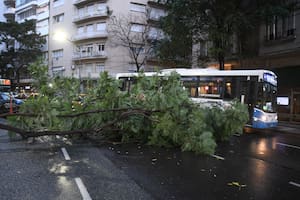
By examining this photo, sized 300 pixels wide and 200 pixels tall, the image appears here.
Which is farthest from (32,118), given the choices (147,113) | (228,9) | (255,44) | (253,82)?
(255,44)

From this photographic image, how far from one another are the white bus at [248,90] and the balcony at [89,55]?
31086 millimetres

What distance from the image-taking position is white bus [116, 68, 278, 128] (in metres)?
15.7

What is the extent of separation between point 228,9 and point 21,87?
5086cm

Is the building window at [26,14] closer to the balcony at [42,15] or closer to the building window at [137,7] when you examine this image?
the balcony at [42,15]

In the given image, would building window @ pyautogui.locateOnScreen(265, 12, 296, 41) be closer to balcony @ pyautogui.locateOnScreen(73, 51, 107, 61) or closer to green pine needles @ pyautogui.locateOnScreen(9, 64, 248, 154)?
green pine needles @ pyautogui.locateOnScreen(9, 64, 248, 154)

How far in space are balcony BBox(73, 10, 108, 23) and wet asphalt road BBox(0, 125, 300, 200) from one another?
37874 millimetres

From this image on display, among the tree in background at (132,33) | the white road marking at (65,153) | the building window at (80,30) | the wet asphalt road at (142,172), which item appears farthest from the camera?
the building window at (80,30)

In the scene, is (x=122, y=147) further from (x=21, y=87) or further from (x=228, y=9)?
(x=21, y=87)

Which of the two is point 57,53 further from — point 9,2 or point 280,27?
point 280,27

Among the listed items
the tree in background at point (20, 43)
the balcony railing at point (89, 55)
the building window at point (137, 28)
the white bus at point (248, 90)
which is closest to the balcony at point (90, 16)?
the building window at point (137, 28)

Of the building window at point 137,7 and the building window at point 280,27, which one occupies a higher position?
the building window at point 137,7

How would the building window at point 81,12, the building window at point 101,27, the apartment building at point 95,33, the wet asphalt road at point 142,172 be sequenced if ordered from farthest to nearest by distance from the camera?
the building window at point 81,12
the building window at point 101,27
the apartment building at point 95,33
the wet asphalt road at point 142,172

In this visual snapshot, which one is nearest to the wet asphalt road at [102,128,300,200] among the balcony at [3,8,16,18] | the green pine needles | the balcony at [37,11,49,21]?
the green pine needles

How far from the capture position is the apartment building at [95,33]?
1823 inches
